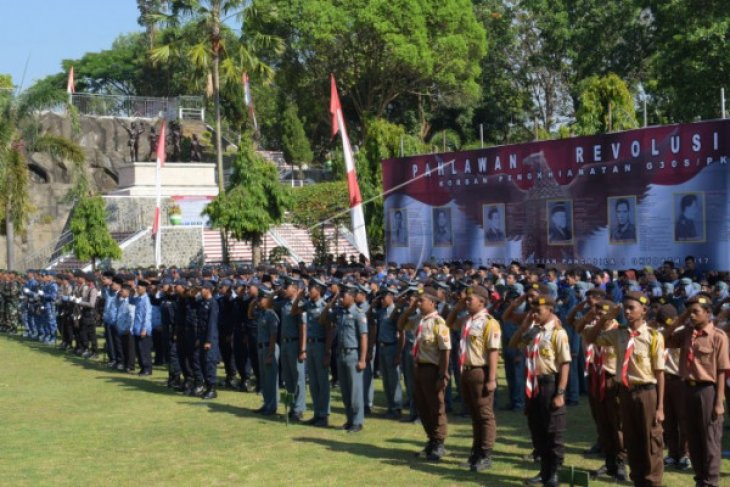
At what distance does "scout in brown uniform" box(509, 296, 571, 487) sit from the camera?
9383 mm

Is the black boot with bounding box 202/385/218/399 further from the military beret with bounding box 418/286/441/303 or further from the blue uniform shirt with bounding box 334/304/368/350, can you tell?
the military beret with bounding box 418/286/441/303

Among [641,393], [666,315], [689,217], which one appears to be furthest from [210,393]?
[689,217]

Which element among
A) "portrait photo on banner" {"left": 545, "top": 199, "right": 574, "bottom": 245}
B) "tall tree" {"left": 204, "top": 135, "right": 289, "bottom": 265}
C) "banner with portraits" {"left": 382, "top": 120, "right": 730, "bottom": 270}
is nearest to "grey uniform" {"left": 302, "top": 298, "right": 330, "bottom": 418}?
"banner with portraits" {"left": 382, "top": 120, "right": 730, "bottom": 270}

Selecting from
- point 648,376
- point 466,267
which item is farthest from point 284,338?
point 466,267

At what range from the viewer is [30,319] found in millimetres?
27875

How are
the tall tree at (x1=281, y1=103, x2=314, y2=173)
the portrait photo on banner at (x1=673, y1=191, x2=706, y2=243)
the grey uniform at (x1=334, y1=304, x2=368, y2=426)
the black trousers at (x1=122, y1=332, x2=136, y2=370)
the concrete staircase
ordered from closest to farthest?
the grey uniform at (x1=334, y1=304, x2=368, y2=426) < the black trousers at (x1=122, y1=332, x2=136, y2=370) < the portrait photo on banner at (x1=673, y1=191, x2=706, y2=243) < the concrete staircase < the tall tree at (x1=281, y1=103, x2=314, y2=173)

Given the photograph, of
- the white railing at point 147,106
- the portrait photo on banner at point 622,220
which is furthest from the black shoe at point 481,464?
the white railing at point 147,106

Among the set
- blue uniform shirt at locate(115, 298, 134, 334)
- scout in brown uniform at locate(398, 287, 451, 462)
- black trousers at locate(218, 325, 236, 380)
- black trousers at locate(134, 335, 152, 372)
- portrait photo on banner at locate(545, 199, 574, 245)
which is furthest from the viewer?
portrait photo on banner at locate(545, 199, 574, 245)

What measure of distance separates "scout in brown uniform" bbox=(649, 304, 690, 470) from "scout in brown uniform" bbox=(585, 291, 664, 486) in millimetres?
513

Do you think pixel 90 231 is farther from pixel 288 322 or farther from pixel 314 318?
pixel 314 318

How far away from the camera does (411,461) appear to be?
10891mm

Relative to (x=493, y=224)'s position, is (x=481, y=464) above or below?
below

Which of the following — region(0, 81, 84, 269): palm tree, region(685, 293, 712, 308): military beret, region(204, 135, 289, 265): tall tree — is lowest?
region(685, 293, 712, 308): military beret

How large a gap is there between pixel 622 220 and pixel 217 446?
1275cm
